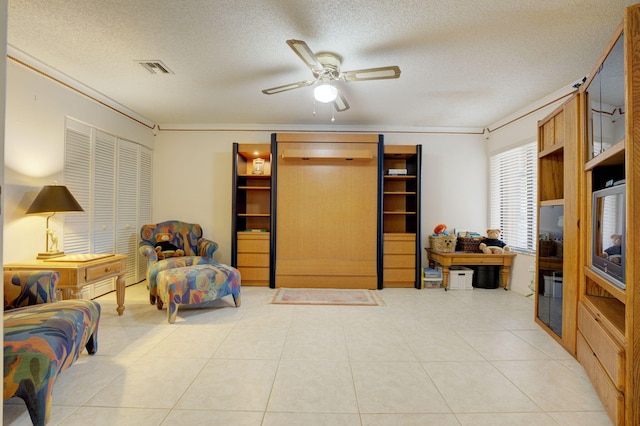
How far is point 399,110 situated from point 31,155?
409 cm

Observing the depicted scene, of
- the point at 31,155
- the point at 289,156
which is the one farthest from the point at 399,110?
the point at 31,155

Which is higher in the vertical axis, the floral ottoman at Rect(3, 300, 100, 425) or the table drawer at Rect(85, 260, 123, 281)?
the table drawer at Rect(85, 260, 123, 281)

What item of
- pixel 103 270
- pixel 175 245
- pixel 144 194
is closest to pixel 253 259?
pixel 175 245

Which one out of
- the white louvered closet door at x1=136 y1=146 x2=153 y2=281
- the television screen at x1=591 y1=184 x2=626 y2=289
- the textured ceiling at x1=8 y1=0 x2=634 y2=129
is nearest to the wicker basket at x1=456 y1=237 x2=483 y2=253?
the textured ceiling at x1=8 y1=0 x2=634 y2=129

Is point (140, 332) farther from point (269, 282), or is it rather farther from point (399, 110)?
point (399, 110)

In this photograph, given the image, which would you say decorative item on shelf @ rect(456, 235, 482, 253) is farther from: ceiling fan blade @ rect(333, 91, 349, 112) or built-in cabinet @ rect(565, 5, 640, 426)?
ceiling fan blade @ rect(333, 91, 349, 112)

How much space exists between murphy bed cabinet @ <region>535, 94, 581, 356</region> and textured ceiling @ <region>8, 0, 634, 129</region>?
0.61 meters

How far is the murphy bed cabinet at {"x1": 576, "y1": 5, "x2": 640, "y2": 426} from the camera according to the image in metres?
1.33

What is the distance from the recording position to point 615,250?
1630 mm

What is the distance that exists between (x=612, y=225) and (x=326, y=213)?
2986mm

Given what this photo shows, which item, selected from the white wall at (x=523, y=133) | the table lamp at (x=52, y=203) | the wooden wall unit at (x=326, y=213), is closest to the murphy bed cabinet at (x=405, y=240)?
the wooden wall unit at (x=326, y=213)

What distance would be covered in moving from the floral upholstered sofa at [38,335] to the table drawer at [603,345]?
2.81 meters

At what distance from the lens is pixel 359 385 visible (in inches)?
70.9

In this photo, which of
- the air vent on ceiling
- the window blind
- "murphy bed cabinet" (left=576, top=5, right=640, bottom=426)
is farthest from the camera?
the window blind
